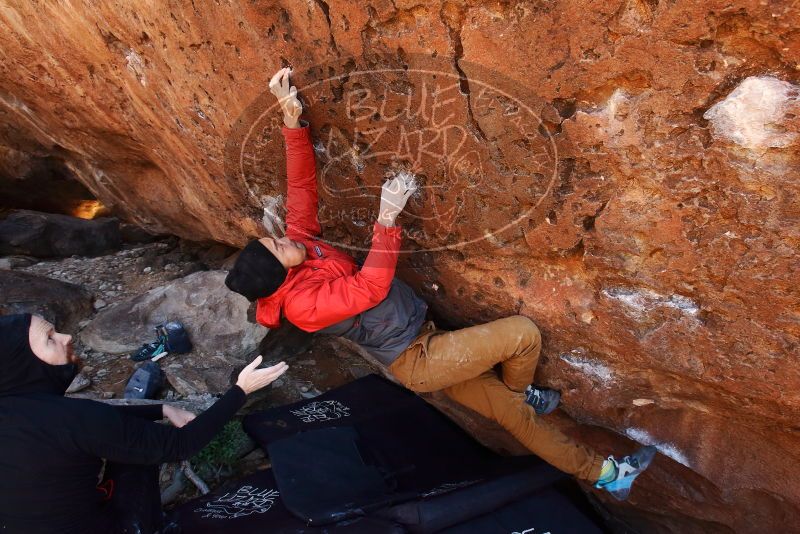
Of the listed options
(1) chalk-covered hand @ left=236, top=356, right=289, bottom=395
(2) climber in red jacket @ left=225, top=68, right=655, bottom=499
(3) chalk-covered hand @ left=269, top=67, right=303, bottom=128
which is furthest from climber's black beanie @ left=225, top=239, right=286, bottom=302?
(3) chalk-covered hand @ left=269, top=67, right=303, bottom=128

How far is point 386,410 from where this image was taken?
3.44 m

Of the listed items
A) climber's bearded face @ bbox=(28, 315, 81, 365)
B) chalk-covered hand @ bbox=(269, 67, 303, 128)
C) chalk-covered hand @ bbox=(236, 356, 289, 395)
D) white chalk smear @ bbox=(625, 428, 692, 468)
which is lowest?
white chalk smear @ bbox=(625, 428, 692, 468)

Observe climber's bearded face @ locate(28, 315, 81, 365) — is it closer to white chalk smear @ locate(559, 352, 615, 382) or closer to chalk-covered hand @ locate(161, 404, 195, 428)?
chalk-covered hand @ locate(161, 404, 195, 428)

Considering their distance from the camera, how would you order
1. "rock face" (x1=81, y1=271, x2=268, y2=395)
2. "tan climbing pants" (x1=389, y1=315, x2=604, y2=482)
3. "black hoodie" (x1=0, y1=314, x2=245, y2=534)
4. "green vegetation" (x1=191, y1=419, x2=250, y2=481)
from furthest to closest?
"rock face" (x1=81, y1=271, x2=268, y2=395)
"green vegetation" (x1=191, y1=419, x2=250, y2=481)
"tan climbing pants" (x1=389, y1=315, x2=604, y2=482)
"black hoodie" (x1=0, y1=314, x2=245, y2=534)

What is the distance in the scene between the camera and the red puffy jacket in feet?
7.54

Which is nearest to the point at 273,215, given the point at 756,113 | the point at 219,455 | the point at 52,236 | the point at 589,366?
the point at 219,455

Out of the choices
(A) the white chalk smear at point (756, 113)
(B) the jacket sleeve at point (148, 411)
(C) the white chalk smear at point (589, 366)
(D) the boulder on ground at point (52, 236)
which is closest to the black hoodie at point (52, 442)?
(B) the jacket sleeve at point (148, 411)

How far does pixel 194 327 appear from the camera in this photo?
3.90m

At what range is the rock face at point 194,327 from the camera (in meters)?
3.69

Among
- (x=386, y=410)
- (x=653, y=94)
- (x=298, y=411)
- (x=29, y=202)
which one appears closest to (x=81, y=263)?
(x=29, y=202)

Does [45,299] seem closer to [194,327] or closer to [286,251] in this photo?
[194,327]

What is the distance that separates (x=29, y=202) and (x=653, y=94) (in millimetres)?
7179

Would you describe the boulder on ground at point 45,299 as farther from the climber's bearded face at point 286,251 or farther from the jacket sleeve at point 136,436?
the climber's bearded face at point 286,251

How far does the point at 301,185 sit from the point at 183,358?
1726mm
